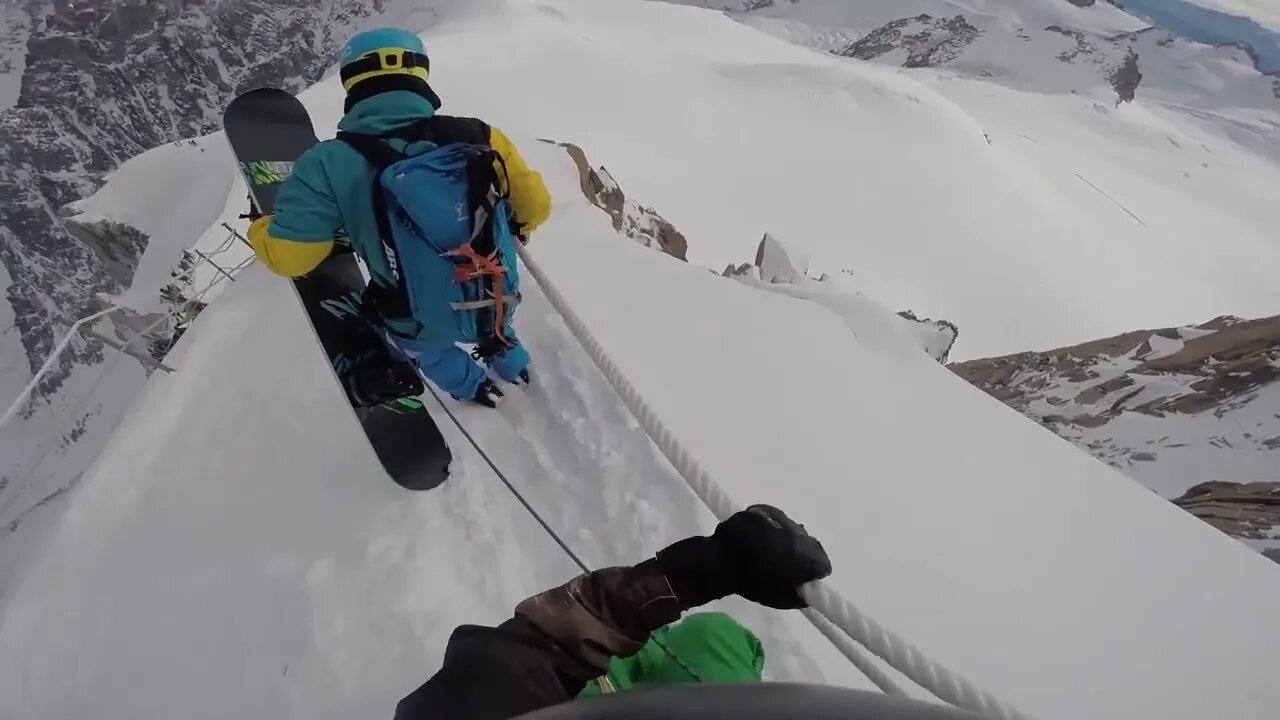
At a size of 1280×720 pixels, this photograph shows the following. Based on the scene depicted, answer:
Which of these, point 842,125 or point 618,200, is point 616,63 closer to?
point 842,125

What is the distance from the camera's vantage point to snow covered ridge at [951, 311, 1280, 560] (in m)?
4.27

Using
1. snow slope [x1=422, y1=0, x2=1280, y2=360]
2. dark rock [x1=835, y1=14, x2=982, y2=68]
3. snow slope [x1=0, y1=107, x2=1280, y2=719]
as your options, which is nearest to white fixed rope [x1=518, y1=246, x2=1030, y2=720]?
snow slope [x1=0, y1=107, x2=1280, y2=719]

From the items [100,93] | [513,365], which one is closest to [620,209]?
[513,365]

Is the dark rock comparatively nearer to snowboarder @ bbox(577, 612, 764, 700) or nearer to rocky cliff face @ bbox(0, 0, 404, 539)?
rocky cliff face @ bbox(0, 0, 404, 539)

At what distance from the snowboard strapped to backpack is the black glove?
131 cm

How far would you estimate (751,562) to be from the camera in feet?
3.84

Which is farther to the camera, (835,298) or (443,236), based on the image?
(835,298)

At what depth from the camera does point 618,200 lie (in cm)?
812

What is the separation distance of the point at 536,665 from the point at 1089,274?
19.9 m

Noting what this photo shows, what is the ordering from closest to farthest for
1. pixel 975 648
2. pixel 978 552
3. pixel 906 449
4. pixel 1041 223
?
pixel 975 648 < pixel 978 552 < pixel 906 449 < pixel 1041 223

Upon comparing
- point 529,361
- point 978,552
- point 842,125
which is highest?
point 529,361

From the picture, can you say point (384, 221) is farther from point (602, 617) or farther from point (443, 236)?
point (602, 617)

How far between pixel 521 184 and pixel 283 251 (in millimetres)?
781

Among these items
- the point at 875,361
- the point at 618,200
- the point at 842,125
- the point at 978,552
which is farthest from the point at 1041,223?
the point at 978,552
